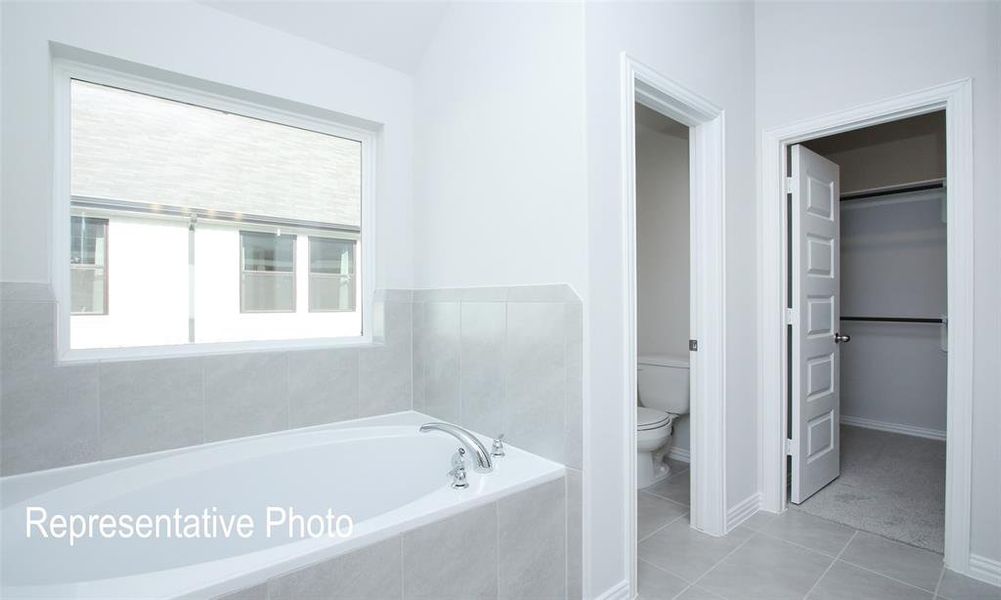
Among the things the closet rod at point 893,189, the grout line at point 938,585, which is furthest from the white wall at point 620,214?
the closet rod at point 893,189

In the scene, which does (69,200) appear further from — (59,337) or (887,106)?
(887,106)

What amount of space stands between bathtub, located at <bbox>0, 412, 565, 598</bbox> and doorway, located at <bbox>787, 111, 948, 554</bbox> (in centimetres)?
180

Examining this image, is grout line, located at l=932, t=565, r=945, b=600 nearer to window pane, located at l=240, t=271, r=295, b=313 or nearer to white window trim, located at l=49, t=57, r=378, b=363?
white window trim, located at l=49, t=57, r=378, b=363

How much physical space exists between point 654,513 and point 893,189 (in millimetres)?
3172

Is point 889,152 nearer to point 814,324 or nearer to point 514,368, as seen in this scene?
point 814,324

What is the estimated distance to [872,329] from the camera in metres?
3.97

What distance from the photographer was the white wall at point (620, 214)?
64.2 inches

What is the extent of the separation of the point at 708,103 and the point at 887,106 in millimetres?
781

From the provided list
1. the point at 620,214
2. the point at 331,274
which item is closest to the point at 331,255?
the point at 331,274

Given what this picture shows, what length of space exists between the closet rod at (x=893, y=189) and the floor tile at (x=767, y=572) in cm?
295

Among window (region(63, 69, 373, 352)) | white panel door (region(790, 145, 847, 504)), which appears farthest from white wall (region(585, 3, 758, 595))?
window (region(63, 69, 373, 352))

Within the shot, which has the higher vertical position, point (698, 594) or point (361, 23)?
point (361, 23)

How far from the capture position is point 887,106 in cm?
209

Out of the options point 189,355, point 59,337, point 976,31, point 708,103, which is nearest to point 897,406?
point 976,31
